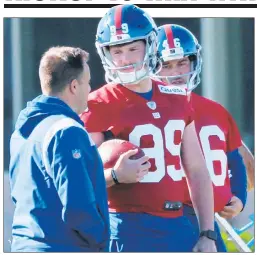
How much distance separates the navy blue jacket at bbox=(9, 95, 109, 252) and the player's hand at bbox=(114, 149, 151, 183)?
372mm

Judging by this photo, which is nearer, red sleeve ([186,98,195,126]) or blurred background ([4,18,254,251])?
red sleeve ([186,98,195,126])

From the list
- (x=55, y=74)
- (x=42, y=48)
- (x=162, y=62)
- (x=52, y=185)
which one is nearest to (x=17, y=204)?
(x=52, y=185)

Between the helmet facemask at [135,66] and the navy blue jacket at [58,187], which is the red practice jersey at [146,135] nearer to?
the helmet facemask at [135,66]

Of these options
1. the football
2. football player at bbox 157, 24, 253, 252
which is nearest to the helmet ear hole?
football player at bbox 157, 24, 253, 252

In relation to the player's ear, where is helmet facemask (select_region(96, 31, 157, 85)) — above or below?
above

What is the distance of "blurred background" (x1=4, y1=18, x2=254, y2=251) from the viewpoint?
5418 millimetres

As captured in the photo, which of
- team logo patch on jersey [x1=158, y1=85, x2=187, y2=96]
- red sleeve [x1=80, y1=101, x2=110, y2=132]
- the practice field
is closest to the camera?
red sleeve [x1=80, y1=101, x2=110, y2=132]

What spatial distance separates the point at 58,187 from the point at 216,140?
4.76 ft

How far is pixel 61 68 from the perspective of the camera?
4098mm

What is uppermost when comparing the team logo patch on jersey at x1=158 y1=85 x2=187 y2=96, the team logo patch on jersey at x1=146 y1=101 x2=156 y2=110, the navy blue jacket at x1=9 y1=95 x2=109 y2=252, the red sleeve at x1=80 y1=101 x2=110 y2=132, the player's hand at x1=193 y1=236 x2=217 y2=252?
the team logo patch on jersey at x1=158 y1=85 x2=187 y2=96

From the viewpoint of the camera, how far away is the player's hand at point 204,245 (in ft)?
14.7

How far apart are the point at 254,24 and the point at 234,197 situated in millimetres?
963

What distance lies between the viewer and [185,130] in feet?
15.0

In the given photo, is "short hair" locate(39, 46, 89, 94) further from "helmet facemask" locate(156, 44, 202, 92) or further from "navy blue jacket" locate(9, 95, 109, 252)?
"helmet facemask" locate(156, 44, 202, 92)
